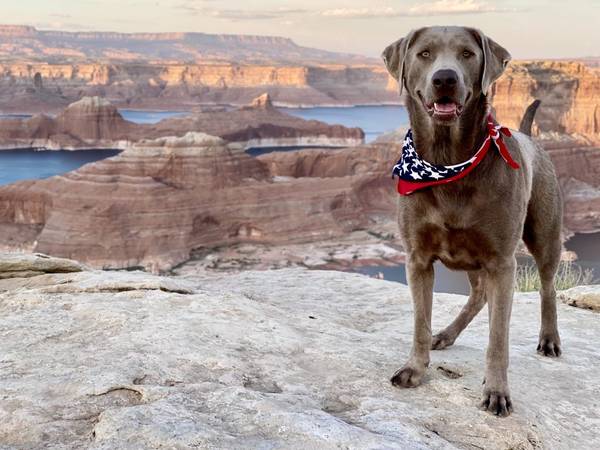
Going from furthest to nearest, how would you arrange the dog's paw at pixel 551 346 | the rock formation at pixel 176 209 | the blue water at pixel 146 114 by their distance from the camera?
the blue water at pixel 146 114, the rock formation at pixel 176 209, the dog's paw at pixel 551 346

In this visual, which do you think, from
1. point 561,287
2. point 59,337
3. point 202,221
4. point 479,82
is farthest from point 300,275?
point 202,221

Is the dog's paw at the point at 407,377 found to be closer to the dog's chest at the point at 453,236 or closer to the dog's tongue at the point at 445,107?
the dog's chest at the point at 453,236

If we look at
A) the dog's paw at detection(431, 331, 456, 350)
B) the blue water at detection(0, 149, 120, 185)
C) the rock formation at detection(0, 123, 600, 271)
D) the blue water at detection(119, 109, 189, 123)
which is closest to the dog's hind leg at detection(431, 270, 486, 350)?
the dog's paw at detection(431, 331, 456, 350)

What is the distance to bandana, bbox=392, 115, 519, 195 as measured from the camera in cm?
337

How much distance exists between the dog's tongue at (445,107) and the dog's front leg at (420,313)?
0.94 m

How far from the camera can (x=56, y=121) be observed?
111 m

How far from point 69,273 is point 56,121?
113031 millimetres

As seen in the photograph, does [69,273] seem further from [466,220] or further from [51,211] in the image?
[51,211]

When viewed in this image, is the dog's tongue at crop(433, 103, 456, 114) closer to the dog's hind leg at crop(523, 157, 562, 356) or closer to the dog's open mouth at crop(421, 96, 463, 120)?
the dog's open mouth at crop(421, 96, 463, 120)

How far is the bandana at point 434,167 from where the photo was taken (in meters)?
3.37

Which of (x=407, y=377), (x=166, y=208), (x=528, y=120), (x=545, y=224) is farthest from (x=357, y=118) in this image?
(x=407, y=377)

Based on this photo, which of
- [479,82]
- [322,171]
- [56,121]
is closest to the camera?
[479,82]

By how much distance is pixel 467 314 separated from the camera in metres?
4.74

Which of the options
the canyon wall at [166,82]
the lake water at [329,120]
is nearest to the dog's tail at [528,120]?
the lake water at [329,120]
